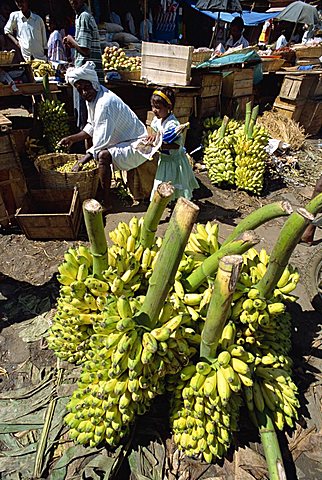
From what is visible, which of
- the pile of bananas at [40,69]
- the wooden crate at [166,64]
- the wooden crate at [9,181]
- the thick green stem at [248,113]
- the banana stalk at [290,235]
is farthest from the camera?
the pile of bananas at [40,69]

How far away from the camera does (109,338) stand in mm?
1480

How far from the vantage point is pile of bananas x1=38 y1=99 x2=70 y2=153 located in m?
4.93

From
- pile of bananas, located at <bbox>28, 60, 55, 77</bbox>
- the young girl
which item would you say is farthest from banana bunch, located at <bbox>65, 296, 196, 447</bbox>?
pile of bananas, located at <bbox>28, 60, 55, 77</bbox>

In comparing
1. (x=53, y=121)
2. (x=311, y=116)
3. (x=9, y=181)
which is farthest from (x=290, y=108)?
(x=9, y=181)

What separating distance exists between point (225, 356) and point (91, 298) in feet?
2.69

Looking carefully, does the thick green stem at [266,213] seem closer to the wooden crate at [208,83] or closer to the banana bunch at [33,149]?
the banana bunch at [33,149]

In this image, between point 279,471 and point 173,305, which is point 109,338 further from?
point 279,471

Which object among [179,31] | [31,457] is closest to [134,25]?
[179,31]

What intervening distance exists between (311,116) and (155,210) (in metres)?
7.62

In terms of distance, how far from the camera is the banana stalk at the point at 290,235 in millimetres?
1277

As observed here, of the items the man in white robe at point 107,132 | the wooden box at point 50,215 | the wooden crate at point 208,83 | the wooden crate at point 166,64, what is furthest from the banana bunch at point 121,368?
the wooden crate at point 208,83

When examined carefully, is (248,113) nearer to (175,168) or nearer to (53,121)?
(175,168)

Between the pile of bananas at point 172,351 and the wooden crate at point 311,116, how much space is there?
684cm

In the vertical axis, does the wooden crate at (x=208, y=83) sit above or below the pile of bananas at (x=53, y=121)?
above
